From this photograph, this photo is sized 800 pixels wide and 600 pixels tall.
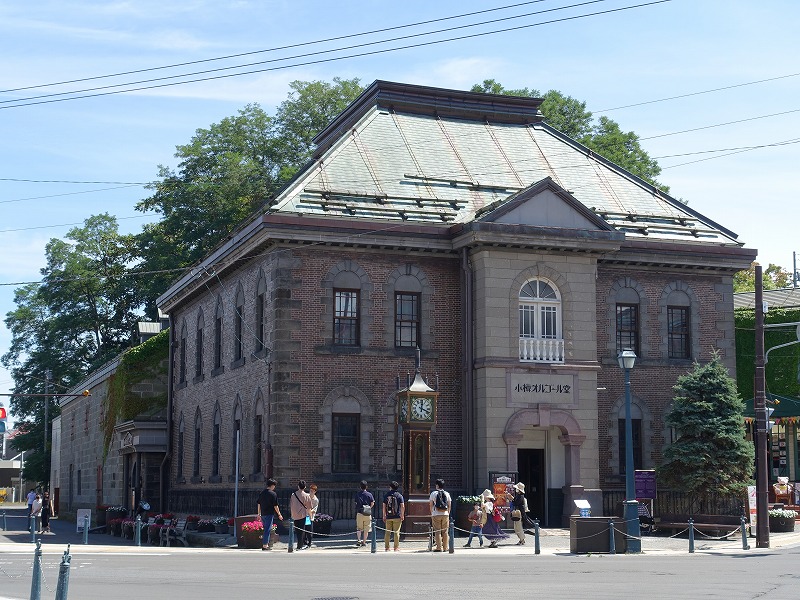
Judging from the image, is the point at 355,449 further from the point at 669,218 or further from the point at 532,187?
the point at 669,218

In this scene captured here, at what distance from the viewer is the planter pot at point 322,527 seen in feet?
104

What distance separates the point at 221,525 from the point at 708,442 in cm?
1504

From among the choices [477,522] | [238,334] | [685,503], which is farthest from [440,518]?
[238,334]

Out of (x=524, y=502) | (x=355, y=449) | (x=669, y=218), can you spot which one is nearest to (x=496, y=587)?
(x=524, y=502)

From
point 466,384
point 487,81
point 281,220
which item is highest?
point 487,81

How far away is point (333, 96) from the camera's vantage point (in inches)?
2527

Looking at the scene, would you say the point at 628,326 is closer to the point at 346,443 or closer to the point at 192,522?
the point at 346,443

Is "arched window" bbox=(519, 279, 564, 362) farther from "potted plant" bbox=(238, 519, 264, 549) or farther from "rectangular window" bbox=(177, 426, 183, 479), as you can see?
"rectangular window" bbox=(177, 426, 183, 479)

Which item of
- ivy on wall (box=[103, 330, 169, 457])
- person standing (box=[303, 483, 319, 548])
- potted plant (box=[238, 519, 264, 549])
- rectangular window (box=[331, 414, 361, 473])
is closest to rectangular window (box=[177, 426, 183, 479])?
ivy on wall (box=[103, 330, 169, 457])

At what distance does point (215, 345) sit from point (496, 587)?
2566cm

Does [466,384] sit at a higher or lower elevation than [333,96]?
lower

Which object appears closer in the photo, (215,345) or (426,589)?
(426,589)

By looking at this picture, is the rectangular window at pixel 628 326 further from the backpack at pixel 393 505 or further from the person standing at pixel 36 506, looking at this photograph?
the person standing at pixel 36 506

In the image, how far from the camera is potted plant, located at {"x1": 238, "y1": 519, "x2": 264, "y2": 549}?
1197 inches
